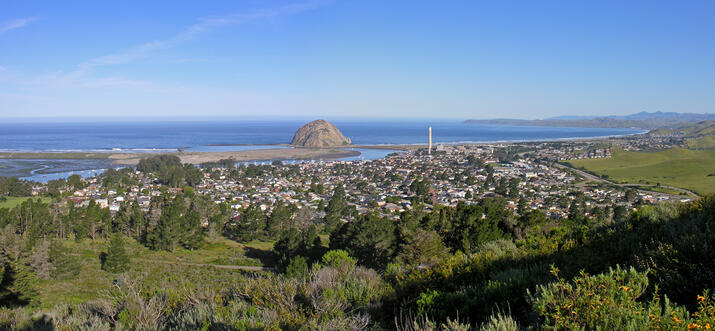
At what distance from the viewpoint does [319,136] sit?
69500 mm

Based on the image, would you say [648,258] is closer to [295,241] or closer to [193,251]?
[295,241]

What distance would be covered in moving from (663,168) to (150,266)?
40.7 m

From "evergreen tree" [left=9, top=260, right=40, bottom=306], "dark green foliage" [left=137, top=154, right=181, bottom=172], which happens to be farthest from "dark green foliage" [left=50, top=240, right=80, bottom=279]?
"dark green foliage" [left=137, top=154, right=181, bottom=172]

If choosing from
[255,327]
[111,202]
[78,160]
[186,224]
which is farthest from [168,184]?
[255,327]

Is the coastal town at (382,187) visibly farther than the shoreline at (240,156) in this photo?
No

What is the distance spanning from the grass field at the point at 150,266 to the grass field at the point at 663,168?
2689cm

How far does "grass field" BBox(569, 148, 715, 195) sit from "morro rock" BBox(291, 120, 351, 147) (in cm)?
3702

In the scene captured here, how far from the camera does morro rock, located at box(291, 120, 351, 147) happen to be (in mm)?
68562

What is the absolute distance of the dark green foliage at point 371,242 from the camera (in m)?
12.6

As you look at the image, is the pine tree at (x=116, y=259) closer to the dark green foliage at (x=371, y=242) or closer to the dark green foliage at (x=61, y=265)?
the dark green foliage at (x=61, y=265)

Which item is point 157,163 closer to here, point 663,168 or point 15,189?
point 15,189

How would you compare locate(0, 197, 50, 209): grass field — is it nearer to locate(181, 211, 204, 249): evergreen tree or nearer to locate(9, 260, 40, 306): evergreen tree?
locate(181, 211, 204, 249): evergreen tree

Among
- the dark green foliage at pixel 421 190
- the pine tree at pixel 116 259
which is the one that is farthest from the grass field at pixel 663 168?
the pine tree at pixel 116 259

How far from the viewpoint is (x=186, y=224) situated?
1786 cm
